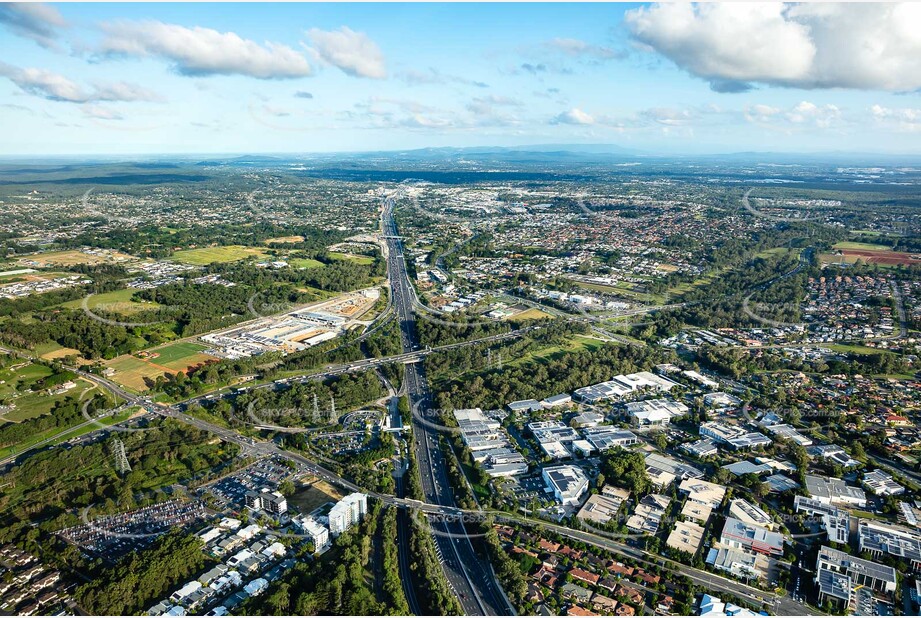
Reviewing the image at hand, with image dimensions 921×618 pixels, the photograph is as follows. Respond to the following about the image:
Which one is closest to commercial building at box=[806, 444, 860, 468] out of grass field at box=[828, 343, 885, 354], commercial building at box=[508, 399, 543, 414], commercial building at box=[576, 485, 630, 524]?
commercial building at box=[576, 485, 630, 524]

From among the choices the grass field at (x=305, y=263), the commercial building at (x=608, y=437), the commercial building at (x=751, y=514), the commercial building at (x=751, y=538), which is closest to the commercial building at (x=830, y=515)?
the commercial building at (x=751, y=514)

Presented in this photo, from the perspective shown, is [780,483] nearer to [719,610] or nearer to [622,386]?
[719,610]

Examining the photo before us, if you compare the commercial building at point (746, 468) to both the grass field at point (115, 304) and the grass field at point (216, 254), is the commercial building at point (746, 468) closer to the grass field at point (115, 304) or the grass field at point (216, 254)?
the grass field at point (115, 304)

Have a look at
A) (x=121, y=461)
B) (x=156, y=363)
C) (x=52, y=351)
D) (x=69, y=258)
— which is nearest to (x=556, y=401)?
(x=121, y=461)

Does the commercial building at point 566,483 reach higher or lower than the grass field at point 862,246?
lower

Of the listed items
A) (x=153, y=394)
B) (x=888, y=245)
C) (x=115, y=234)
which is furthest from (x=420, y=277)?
(x=888, y=245)

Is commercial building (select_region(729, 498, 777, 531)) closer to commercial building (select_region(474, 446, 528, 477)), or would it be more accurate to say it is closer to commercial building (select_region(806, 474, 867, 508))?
commercial building (select_region(806, 474, 867, 508))
